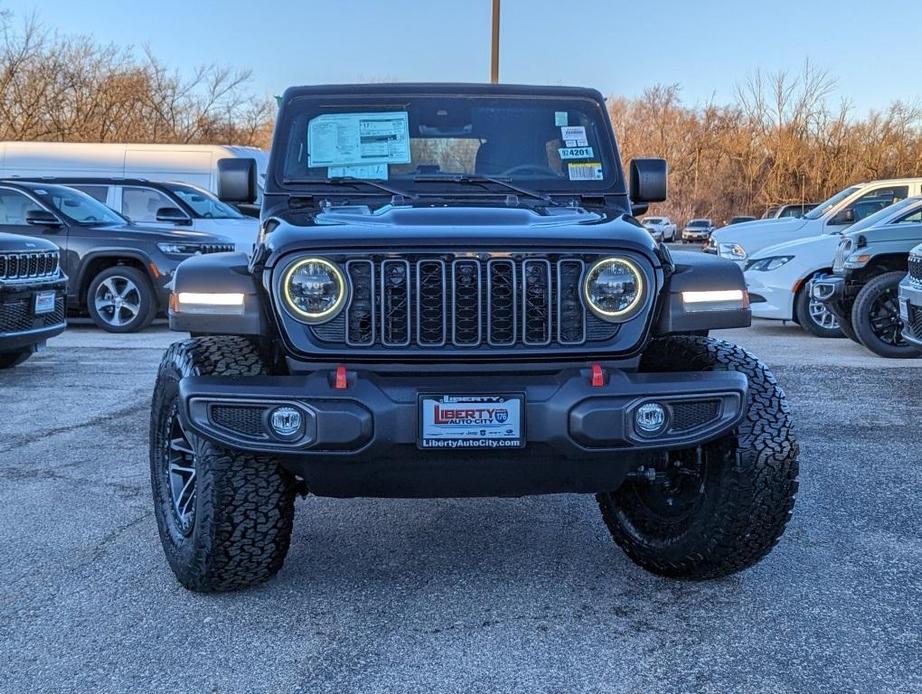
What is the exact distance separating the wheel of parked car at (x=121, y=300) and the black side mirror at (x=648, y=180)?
8.37 meters

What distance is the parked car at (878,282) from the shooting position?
378 inches

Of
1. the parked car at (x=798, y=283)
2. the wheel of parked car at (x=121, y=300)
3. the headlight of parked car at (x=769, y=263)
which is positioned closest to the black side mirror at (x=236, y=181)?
the wheel of parked car at (x=121, y=300)

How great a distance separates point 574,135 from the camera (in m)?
4.64

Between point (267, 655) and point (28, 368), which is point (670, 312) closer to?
point (267, 655)

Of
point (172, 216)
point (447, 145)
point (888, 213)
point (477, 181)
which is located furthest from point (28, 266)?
point (888, 213)

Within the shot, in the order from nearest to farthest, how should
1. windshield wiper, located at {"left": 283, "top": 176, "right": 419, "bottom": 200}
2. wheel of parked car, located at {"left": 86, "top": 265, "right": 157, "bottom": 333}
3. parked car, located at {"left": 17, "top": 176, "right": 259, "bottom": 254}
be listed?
windshield wiper, located at {"left": 283, "top": 176, "right": 419, "bottom": 200}
wheel of parked car, located at {"left": 86, "top": 265, "right": 157, "bottom": 333}
parked car, located at {"left": 17, "top": 176, "right": 259, "bottom": 254}

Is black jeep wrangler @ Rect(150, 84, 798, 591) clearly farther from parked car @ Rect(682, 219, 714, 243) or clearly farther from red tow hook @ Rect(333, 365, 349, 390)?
parked car @ Rect(682, 219, 714, 243)

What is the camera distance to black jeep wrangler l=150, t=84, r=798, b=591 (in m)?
3.08

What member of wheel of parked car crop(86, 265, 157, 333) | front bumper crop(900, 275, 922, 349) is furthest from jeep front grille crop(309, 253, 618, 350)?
wheel of parked car crop(86, 265, 157, 333)

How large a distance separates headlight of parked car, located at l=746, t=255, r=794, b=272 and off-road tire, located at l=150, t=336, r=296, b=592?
9.30m

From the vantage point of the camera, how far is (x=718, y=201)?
186 feet

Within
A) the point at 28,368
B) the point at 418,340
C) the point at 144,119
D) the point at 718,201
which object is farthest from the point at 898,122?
the point at 418,340

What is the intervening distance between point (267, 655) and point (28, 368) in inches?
266

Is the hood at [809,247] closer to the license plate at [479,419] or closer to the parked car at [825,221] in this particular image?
the parked car at [825,221]
